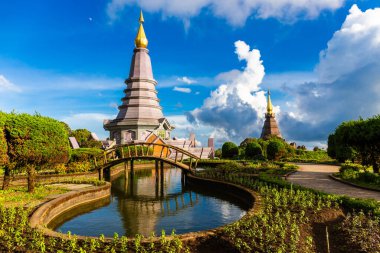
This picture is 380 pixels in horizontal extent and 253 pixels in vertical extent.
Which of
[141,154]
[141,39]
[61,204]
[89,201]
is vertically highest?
[141,39]

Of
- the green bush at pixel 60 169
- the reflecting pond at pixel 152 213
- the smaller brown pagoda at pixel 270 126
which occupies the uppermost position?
the smaller brown pagoda at pixel 270 126

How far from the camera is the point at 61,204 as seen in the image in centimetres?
1597

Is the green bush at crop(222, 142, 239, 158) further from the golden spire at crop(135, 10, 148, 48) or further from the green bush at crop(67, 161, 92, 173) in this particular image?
the green bush at crop(67, 161, 92, 173)

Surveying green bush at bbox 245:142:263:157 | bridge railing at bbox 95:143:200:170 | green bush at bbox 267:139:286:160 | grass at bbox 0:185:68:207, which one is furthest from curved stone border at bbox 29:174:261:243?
green bush at bbox 245:142:263:157

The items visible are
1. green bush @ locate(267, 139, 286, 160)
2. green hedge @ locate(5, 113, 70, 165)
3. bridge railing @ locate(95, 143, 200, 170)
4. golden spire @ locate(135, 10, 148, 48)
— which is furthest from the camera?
golden spire @ locate(135, 10, 148, 48)

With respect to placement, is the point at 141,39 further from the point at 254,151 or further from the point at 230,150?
the point at 254,151

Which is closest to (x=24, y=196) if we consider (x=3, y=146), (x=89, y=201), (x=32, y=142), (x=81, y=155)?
(x=3, y=146)

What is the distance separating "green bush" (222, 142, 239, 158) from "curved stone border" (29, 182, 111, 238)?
34749 mm

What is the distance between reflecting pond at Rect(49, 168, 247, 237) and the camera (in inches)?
543

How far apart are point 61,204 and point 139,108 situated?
145 feet

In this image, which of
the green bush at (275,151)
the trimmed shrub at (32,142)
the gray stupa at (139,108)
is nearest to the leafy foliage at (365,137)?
the green bush at (275,151)

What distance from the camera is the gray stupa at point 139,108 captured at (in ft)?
190

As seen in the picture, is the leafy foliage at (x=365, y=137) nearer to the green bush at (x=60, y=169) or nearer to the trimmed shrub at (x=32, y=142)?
the trimmed shrub at (x=32, y=142)

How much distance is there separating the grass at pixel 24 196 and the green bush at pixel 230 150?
38.3 meters
